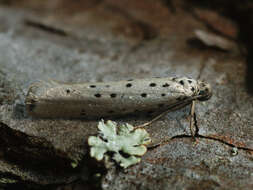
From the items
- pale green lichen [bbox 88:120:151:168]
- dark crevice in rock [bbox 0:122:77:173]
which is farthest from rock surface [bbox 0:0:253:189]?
pale green lichen [bbox 88:120:151:168]

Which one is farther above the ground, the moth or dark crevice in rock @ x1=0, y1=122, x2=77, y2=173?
the moth

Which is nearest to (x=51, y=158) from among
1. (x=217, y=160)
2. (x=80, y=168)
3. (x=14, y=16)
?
(x=80, y=168)

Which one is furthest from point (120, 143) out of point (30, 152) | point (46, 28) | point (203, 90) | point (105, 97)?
point (46, 28)

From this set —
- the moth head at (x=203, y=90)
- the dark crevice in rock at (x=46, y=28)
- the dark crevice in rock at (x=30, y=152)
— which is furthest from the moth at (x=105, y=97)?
the dark crevice in rock at (x=46, y=28)

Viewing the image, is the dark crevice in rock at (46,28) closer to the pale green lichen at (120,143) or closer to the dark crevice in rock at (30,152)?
the dark crevice in rock at (30,152)

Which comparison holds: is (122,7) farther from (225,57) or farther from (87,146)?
(87,146)

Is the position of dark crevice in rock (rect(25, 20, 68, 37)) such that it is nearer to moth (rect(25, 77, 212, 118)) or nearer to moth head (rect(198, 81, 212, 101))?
moth (rect(25, 77, 212, 118))

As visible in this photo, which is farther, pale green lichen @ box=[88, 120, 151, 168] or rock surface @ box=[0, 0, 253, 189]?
rock surface @ box=[0, 0, 253, 189]
